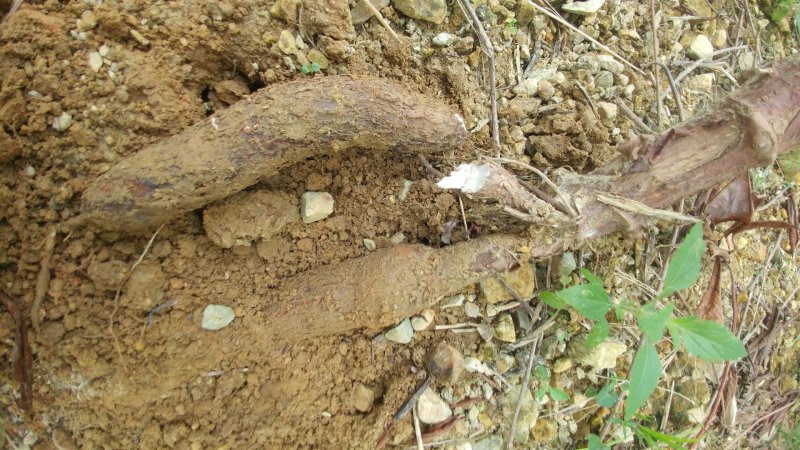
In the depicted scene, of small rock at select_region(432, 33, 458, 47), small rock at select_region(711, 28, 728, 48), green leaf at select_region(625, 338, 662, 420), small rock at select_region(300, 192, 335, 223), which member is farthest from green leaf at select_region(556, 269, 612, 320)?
small rock at select_region(711, 28, 728, 48)

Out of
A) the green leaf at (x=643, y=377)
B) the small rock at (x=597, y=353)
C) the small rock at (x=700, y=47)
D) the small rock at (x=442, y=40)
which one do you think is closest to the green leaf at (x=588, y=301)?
the green leaf at (x=643, y=377)

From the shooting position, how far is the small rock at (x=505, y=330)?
4.80 feet

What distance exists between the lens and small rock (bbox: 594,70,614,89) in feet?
5.19

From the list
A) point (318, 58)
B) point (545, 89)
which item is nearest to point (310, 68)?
point (318, 58)

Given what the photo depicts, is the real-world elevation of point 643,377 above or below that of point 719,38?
below

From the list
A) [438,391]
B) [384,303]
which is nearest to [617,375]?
[438,391]

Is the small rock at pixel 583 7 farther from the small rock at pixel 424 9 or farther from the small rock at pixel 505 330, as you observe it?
the small rock at pixel 505 330

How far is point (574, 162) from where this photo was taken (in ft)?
4.93

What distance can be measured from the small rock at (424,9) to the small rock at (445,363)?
95cm

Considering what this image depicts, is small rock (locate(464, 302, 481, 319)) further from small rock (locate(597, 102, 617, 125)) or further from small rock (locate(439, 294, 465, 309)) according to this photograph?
small rock (locate(597, 102, 617, 125))

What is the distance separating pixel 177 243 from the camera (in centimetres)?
125

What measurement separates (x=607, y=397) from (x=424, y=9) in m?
1.30

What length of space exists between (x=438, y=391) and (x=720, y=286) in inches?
43.0

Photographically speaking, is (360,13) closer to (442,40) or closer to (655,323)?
(442,40)
